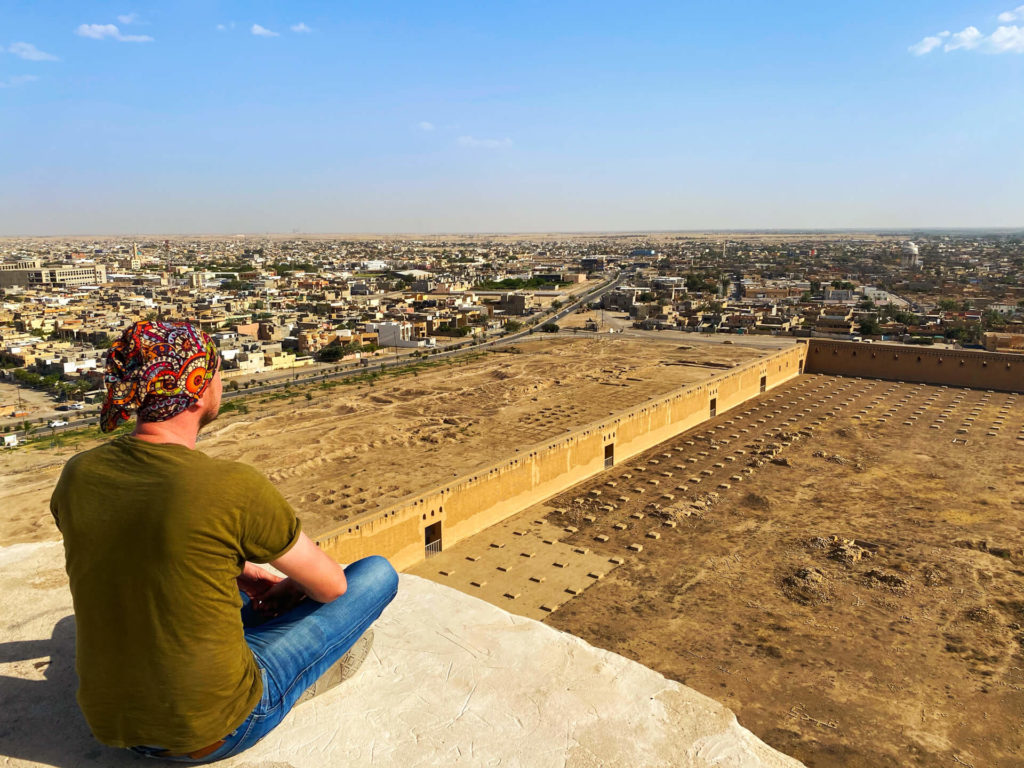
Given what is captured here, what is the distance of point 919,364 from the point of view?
93.6 feet

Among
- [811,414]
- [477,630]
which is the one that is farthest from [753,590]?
[811,414]

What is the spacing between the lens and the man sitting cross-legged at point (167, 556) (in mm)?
1958

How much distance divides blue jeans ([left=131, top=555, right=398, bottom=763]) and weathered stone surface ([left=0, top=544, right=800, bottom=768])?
0.09 meters

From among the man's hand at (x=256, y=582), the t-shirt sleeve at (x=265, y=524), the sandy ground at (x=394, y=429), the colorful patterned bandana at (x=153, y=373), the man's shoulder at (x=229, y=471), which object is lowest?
the sandy ground at (x=394, y=429)

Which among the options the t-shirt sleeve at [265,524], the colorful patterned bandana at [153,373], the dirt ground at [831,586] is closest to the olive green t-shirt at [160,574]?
the t-shirt sleeve at [265,524]

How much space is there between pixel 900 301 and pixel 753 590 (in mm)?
54787

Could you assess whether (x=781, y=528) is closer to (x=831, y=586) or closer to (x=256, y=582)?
(x=831, y=586)

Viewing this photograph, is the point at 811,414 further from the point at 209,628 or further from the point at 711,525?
the point at 209,628

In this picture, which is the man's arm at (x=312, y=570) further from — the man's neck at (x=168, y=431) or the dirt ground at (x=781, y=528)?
the dirt ground at (x=781, y=528)

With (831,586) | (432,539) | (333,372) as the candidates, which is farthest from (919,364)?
(333,372)

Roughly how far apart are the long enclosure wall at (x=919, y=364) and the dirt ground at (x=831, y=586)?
7.44 m

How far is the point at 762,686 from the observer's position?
→ 8898mm

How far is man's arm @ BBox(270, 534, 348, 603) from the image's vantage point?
225 centimetres

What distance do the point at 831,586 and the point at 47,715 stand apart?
1168 centimetres
